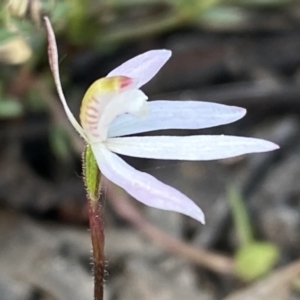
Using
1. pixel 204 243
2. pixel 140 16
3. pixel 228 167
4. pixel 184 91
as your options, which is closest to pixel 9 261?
pixel 204 243

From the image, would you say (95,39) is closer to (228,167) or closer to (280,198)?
(228,167)

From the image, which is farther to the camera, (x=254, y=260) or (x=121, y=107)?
(x=254, y=260)

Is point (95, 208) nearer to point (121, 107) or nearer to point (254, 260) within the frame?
point (121, 107)

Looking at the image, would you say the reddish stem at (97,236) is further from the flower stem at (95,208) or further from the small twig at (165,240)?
the small twig at (165,240)

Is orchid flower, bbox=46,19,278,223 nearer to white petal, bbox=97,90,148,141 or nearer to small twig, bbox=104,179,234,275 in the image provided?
white petal, bbox=97,90,148,141

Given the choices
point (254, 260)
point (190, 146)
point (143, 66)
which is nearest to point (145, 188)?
point (190, 146)

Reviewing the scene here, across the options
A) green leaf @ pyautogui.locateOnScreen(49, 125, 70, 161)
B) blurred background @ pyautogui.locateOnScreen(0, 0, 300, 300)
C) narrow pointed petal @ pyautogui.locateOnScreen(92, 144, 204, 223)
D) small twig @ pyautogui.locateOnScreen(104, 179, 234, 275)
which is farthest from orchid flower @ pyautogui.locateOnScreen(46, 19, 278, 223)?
green leaf @ pyautogui.locateOnScreen(49, 125, 70, 161)

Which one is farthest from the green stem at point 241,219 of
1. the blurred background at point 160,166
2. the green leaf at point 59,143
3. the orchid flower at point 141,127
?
the orchid flower at point 141,127
